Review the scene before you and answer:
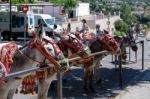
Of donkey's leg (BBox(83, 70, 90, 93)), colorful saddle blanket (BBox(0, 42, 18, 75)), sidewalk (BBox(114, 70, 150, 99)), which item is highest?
colorful saddle blanket (BBox(0, 42, 18, 75))

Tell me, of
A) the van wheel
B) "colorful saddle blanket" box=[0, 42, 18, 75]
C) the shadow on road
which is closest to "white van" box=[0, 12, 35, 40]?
the van wheel

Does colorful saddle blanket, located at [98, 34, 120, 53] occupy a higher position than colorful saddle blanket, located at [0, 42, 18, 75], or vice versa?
colorful saddle blanket, located at [0, 42, 18, 75]

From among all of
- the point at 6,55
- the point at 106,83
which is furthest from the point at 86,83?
the point at 6,55

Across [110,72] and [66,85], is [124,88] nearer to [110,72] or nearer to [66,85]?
[66,85]

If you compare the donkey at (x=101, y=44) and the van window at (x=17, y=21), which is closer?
the donkey at (x=101, y=44)

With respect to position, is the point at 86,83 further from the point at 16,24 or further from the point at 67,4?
the point at 67,4

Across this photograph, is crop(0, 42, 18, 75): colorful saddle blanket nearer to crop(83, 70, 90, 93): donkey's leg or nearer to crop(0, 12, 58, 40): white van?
crop(83, 70, 90, 93): donkey's leg

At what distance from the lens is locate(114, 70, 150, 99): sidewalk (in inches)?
532

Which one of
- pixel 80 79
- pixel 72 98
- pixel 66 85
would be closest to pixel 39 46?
pixel 72 98

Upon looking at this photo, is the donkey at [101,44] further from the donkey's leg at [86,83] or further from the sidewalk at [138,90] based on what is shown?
the sidewalk at [138,90]

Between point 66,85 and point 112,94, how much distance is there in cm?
185

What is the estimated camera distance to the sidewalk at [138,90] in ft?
44.3

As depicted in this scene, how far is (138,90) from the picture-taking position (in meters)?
14.6

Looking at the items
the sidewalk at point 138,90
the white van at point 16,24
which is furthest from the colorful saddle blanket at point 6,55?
the white van at point 16,24
